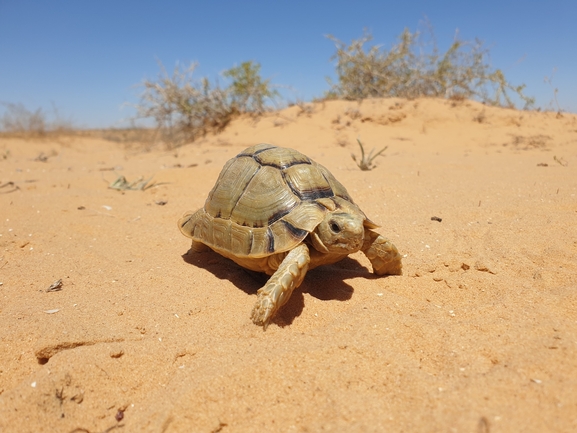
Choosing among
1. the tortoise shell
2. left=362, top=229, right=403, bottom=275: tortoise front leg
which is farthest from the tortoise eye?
left=362, top=229, right=403, bottom=275: tortoise front leg

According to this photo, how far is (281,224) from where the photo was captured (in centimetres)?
294

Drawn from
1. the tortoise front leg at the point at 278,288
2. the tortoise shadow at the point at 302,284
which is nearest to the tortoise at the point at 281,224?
the tortoise front leg at the point at 278,288

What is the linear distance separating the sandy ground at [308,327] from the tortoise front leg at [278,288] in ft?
0.39

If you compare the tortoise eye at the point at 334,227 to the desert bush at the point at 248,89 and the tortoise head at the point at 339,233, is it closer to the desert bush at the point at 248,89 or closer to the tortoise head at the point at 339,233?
the tortoise head at the point at 339,233

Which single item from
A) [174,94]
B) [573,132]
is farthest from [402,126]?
[174,94]

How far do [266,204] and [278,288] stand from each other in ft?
2.73

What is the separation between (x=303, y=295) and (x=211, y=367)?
3.35ft

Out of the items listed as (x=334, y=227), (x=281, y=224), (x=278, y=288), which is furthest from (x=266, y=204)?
(x=278, y=288)

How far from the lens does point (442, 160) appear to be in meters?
7.90

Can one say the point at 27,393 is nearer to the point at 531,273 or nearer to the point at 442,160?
the point at 531,273

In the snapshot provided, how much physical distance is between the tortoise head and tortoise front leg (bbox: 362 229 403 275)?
0.38 m

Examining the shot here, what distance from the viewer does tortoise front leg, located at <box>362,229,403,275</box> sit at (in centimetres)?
312

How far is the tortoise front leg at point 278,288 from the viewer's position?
2.48 m

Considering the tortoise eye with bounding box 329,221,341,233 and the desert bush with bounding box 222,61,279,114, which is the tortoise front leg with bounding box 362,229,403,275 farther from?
the desert bush with bounding box 222,61,279,114
